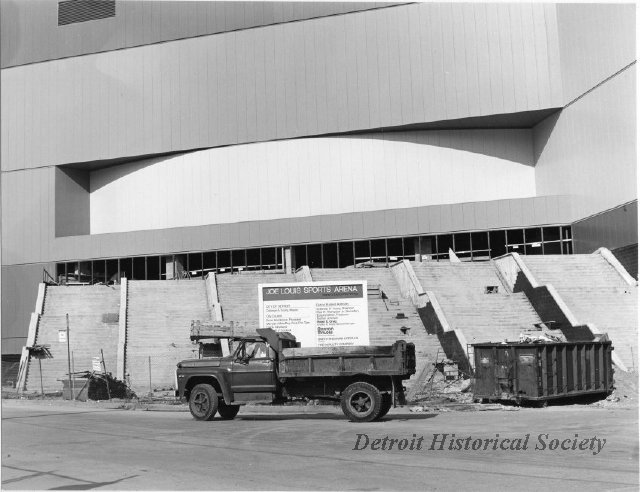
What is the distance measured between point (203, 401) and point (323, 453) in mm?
6992

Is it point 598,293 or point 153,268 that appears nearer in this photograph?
point 598,293

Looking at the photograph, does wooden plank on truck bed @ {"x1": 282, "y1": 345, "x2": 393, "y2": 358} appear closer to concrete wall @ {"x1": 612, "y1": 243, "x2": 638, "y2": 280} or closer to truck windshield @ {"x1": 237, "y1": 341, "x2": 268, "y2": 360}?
truck windshield @ {"x1": 237, "y1": 341, "x2": 268, "y2": 360}

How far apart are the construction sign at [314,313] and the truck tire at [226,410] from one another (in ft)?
18.6

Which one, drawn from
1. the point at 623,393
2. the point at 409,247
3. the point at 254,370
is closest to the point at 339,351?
the point at 254,370

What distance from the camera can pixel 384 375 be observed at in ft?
60.5

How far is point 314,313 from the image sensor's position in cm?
2616

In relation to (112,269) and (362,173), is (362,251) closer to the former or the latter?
(362,173)

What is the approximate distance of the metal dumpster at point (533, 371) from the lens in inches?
883

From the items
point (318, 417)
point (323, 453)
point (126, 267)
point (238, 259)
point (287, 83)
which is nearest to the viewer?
point (323, 453)

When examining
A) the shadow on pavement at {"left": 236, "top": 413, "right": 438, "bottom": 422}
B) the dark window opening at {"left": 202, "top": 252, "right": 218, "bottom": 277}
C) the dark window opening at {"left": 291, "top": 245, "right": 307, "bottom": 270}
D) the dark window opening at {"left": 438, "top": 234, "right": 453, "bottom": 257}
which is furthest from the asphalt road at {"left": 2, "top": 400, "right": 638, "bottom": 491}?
the dark window opening at {"left": 202, "top": 252, "right": 218, "bottom": 277}

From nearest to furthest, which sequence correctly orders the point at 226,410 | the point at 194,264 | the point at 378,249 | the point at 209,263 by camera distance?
the point at 226,410, the point at 378,249, the point at 209,263, the point at 194,264

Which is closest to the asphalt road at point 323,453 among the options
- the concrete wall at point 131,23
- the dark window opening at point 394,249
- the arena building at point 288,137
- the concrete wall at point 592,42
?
the concrete wall at point 592,42

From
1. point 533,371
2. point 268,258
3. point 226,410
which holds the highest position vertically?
point 268,258

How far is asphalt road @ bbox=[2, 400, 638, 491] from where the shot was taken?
35.3 ft
